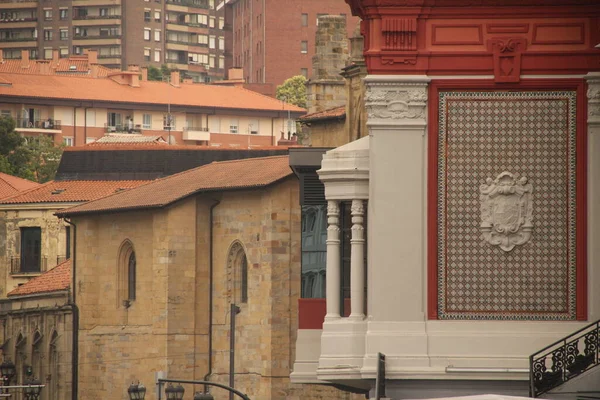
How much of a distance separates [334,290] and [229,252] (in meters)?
44.4


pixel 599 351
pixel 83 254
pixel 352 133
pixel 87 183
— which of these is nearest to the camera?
pixel 599 351

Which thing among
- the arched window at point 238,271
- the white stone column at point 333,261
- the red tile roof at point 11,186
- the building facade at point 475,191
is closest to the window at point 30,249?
the red tile roof at point 11,186

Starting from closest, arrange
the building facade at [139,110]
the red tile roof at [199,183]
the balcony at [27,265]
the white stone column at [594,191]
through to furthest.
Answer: the white stone column at [594,191] → the red tile roof at [199,183] → the balcony at [27,265] → the building facade at [139,110]

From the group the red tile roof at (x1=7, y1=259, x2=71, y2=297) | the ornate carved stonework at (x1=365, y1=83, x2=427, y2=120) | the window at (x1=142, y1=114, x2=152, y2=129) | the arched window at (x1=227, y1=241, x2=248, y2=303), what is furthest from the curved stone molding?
the window at (x1=142, y1=114, x2=152, y2=129)

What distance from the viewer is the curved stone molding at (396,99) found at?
117 feet

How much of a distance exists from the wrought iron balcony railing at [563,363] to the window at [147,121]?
507 feet

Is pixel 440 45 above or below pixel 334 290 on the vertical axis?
above

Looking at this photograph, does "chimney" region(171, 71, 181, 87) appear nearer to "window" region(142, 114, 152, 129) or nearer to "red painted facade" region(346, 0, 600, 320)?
"window" region(142, 114, 152, 129)

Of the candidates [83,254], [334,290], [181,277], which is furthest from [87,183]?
[334,290]

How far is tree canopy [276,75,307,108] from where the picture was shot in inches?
7677

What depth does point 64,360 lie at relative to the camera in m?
89.8

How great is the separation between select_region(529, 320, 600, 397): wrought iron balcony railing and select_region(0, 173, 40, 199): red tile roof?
84.1 m

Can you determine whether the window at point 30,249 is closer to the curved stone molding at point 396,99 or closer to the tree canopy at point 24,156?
the tree canopy at point 24,156

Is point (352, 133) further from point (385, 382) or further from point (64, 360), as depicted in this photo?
point (385, 382)
